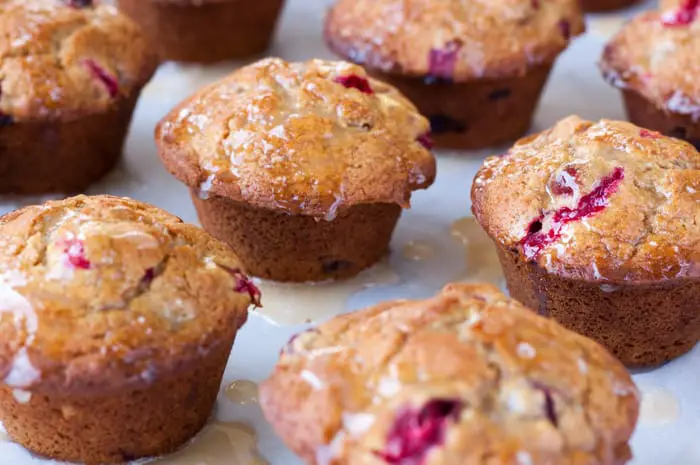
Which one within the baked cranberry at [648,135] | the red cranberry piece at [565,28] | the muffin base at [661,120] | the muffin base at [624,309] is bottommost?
the muffin base at [624,309]

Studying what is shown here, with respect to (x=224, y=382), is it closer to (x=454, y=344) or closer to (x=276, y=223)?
(x=276, y=223)

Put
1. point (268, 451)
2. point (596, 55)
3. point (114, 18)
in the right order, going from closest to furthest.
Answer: point (268, 451), point (114, 18), point (596, 55)

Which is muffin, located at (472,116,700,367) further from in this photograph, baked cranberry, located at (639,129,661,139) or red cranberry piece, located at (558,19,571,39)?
red cranberry piece, located at (558,19,571,39)

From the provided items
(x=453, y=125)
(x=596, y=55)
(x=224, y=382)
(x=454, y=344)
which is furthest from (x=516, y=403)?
(x=596, y=55)

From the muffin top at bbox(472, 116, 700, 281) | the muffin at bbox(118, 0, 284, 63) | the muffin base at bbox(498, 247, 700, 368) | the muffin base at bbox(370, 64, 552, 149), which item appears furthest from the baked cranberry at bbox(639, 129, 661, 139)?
the muffin at bbox(118, 0, 284, 63)

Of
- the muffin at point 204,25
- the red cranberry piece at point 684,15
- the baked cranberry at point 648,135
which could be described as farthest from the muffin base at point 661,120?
the muffin at point 204,25

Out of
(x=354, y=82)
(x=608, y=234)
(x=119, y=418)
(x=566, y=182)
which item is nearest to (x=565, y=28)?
(x=354, y=82)

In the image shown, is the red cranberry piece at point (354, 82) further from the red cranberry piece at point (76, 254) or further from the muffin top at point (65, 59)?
the red cranberry piece at point (76, 254)
